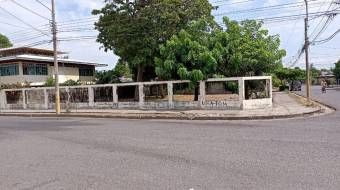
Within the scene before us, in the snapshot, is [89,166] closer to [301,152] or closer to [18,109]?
[301,152]

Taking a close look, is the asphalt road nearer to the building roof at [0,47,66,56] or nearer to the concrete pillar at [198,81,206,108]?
the concrete pillar at [198,81,206,108]

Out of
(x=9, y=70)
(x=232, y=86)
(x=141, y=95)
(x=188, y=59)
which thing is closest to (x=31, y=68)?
(x=9, y=70)

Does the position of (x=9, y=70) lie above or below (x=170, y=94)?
above

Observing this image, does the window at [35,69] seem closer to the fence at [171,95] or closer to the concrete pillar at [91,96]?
the fence at [171,95]

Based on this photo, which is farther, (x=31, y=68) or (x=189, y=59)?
(x=31, y=68)

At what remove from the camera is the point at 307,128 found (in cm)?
1259

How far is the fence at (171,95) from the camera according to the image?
21.2 metres

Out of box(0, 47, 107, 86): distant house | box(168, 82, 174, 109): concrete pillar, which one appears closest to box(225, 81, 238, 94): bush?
box(168, 82, 174, 109): concrete pillar

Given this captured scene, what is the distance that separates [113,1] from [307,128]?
924 inches

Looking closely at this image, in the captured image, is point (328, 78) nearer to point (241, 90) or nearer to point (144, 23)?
point (144, 23)

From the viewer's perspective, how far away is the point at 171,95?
2312 cm

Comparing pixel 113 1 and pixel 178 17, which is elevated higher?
pixel 113 1

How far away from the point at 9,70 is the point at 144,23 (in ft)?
72.1

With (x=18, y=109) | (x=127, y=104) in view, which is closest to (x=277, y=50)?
(x=127, y=104)
